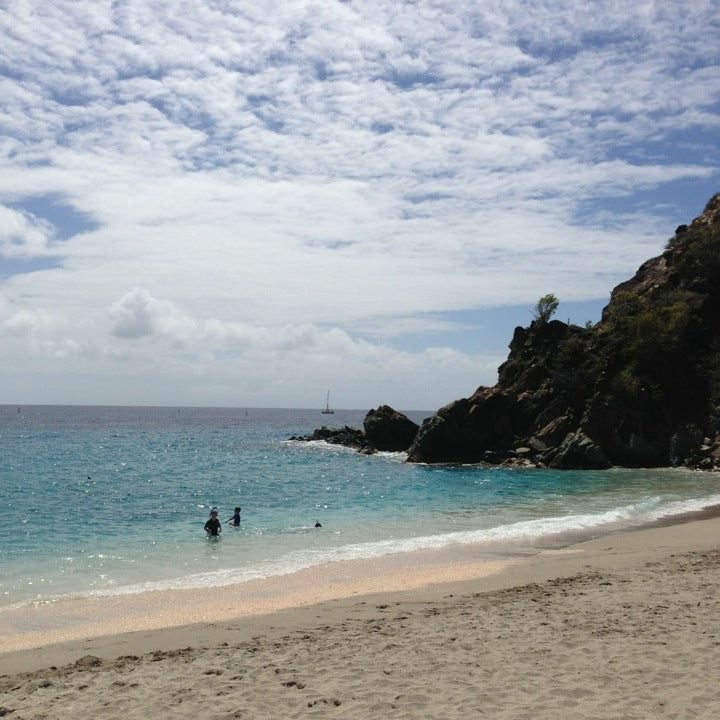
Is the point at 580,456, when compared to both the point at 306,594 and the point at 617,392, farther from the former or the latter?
the point at 306,594

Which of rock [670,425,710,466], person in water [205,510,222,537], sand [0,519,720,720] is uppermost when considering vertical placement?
rock [670,425,710,466]

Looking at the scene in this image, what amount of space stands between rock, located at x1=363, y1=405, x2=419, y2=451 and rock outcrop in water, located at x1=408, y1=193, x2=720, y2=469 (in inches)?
496

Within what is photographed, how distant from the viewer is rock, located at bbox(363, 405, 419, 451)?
3022 inches

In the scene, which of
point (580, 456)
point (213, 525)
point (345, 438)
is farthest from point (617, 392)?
point (345, 438)

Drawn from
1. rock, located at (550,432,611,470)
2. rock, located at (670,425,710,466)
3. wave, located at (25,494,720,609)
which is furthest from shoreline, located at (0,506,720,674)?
rock, located at (670,425,710,466)

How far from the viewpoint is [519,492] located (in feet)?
130

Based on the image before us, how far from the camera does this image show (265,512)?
3312cm

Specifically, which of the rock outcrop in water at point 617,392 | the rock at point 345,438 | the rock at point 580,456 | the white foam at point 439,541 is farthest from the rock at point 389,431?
the white foam at point 439,541

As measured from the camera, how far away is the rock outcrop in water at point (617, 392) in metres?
Result: 53.1

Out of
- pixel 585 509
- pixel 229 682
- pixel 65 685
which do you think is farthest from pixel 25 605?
pixel 585 509

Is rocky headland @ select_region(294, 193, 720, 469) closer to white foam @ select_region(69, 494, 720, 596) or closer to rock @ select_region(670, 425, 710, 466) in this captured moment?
rock @ select_region(670, 425, 710, 466)

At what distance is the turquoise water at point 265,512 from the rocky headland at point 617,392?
456 centimetres

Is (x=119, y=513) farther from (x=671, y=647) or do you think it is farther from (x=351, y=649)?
→ (x=671, y=647)

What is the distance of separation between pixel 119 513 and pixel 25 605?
54.6 feet
